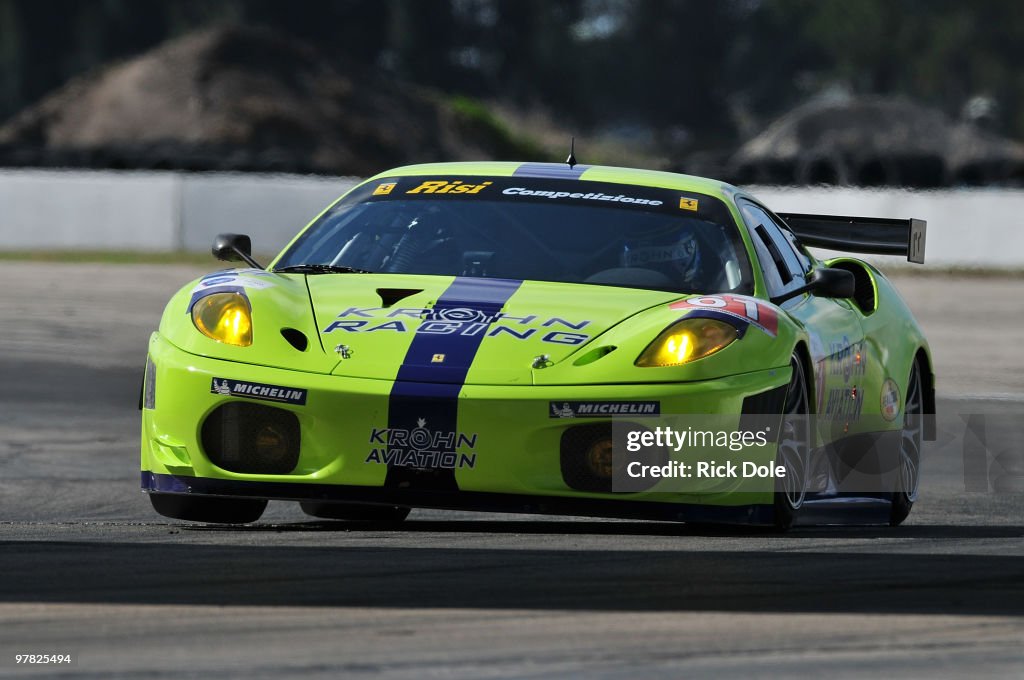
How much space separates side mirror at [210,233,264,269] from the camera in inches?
258

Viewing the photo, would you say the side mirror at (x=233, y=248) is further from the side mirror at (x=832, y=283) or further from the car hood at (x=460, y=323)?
the side mirror at (x=832, y=283)

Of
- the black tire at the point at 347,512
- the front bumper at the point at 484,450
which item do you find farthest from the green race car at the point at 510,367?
the black tire at the point at 347,512

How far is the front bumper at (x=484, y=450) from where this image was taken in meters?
5.29

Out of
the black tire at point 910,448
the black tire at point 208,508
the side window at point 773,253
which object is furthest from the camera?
the black tire at point 910,448

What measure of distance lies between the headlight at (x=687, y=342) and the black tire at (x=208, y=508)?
1.50 meters

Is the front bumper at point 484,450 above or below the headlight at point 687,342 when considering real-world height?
below

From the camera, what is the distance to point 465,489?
17.5 feet

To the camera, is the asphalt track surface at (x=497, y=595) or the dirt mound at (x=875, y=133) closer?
the asphalt track surface at (x=497, y=595)

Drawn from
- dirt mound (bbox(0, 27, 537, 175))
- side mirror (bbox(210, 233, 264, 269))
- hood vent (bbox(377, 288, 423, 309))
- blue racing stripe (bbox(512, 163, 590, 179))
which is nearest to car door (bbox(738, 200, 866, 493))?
blue racing stripe (bbox(512, 163, 590, 179))

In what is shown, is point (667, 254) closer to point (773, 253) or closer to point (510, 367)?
point (773, 253)

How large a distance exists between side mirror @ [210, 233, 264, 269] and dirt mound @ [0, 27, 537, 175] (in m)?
30.9

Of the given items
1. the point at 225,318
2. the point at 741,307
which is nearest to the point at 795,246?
the point at 741,307

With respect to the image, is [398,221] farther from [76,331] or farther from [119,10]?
[119,10]

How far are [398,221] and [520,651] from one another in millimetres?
2879
